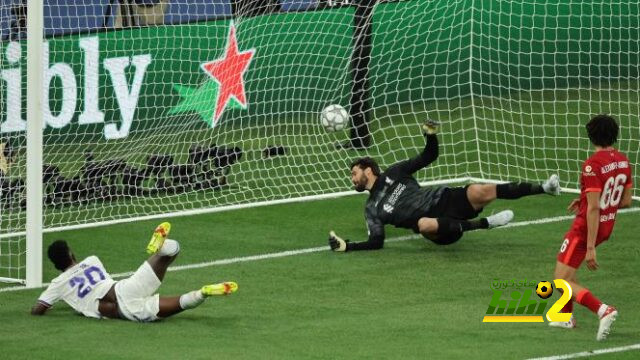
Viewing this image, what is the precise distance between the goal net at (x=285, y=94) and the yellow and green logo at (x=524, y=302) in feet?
16.1

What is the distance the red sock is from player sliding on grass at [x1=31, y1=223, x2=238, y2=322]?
2.63m

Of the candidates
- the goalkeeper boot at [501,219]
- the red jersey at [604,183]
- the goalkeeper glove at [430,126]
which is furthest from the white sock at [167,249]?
the goalkeeper boot at [501,219]

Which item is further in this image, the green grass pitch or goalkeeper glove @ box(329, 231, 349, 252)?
goalkeeper glove @ box(329, 231, 349, 252)

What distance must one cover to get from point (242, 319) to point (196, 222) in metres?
4.62

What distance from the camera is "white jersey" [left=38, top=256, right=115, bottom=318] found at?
1176cm

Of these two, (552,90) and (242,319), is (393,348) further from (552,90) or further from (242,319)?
(552,90)

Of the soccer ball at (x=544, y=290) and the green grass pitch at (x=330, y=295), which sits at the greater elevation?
the soccer ball at (x=544, y=290)

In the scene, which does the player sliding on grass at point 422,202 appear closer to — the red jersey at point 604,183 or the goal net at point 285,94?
the goal net at point 285,94

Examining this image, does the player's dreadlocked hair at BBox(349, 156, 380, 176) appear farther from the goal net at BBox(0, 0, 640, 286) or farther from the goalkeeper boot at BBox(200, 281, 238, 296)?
the goalkeeper boot at BBox(200, 281, 238, 296)

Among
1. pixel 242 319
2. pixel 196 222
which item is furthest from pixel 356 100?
pixel 242 319

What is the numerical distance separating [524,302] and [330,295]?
5.39 ft

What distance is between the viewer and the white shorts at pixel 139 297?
1156 cm

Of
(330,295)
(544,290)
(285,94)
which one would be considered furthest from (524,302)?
(285,94)

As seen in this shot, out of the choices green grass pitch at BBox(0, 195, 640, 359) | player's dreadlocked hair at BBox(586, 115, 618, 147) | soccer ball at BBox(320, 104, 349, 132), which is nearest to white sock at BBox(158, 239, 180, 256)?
green grass pitch at BBox(0, 195, 640, 359)
